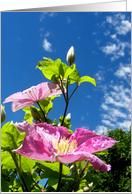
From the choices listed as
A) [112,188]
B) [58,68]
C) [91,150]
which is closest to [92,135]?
[91,150]

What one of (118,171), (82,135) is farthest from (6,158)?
(118,171)

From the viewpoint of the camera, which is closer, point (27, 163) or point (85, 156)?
point (85, 156)

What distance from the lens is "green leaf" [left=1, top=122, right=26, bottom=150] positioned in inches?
14.2

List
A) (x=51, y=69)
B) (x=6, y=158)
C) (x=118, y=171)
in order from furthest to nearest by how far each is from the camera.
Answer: (x=118, y=171)
(x=51, y=69)
(x=6, y=158)

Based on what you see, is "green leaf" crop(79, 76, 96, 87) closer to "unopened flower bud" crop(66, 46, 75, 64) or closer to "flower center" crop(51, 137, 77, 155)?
"unopened flower bud" crop(66, 46, 75, 64)

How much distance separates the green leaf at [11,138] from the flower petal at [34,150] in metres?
0.05

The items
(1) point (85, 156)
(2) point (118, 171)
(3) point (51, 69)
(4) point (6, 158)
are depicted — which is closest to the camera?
(1) point (85, 156)

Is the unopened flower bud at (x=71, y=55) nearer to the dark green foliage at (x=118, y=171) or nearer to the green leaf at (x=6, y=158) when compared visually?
the green leaf at (x=6, y=158)

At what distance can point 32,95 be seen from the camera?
593 millimetres

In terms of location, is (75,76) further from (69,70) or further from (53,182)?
(53,182)

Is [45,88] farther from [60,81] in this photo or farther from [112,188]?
[112,188]

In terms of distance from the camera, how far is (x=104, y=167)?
318mm

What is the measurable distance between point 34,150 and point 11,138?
0.07 meters

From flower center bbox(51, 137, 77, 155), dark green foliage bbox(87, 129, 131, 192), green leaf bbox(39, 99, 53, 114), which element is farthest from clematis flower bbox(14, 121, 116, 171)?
dark green foliage bbox(87, 129, 131, 192)
